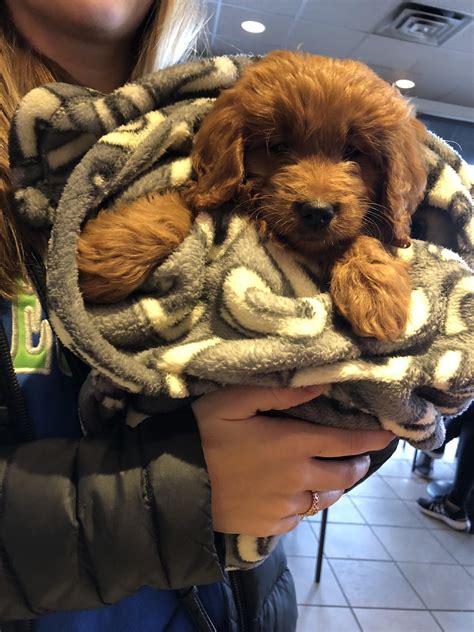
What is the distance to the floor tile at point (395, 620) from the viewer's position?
217 centimetres

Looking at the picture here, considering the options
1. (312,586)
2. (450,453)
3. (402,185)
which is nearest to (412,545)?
(312,586)

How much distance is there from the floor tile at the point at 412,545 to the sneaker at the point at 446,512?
0.44 ft

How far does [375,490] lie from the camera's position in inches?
124

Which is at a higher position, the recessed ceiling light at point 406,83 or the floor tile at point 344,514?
the recessed ceiling light at point 406,83

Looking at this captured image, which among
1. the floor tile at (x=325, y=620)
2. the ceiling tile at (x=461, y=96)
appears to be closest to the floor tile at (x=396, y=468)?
the floor tile at (x=325, y=620)

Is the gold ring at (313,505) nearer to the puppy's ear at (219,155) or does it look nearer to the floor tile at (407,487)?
the puppy's ear at (219,155)

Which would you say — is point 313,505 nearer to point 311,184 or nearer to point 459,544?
point 311,184

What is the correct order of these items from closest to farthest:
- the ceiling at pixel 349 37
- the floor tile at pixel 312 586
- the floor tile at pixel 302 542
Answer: the floor tile at pixel 312 586 → the floor tile at pixel 302 542 → the ceiling at pixel 349 37

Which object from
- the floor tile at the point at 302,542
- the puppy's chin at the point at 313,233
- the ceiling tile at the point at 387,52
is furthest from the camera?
the ceiling tile at the point at 387,52

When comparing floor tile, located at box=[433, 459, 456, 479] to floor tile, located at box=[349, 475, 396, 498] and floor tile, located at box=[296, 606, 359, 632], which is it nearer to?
floor tile, located at box=[349, 475, 396, 498]

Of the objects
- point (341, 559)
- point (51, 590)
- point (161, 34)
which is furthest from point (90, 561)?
point (341, 559)

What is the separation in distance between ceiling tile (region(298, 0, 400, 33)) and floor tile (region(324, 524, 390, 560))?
3299mm

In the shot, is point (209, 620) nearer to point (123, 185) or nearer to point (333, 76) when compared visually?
point (123, 185)

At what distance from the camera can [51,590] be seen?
529 mm
